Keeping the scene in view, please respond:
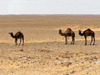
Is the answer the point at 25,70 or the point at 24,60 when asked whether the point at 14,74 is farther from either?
the point at 24,60

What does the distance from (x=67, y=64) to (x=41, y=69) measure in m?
1.52

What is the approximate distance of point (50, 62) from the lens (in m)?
11.6

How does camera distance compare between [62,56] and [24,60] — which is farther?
[62,56]

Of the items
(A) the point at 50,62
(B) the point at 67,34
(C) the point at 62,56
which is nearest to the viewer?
(A) the point at 50,62

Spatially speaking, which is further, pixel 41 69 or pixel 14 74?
pixel 41 69

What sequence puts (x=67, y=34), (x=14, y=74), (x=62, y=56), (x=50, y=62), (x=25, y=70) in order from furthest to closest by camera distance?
(x=67, y=34) < (x=62, y=56) < (x=50, y=62) < (x=25, y=70) < (x=14, y=74)

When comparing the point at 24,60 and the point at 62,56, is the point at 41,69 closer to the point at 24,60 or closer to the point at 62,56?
the point at 24,60

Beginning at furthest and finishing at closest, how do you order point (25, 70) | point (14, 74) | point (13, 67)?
point (13, 67), point (25, 70), point (14, 74)

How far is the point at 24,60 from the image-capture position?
39.0 ft

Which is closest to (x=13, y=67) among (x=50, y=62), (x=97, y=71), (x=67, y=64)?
(x=50, y=62)

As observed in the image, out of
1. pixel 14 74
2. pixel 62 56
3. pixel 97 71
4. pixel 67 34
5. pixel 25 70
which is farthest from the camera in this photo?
pixel 67 34

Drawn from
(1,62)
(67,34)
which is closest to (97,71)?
(1,62)

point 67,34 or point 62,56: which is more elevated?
point 67,34

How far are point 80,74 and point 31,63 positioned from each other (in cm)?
354
